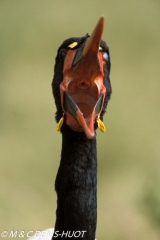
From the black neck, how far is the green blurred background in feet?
5.13

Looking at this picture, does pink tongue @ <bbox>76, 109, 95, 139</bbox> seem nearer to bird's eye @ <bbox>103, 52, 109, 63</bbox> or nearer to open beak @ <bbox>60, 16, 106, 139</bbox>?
open beak @ <bbox>60, 16, 106, 139</bbox>

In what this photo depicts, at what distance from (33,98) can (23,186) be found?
0.85 meters

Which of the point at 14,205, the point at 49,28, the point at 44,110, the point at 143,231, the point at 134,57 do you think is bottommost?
the point at 143,231

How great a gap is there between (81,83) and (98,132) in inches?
89.2

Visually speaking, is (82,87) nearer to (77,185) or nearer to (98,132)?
(77,185)

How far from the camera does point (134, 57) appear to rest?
4.29 metres

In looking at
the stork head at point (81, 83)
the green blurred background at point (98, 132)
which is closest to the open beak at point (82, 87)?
the stork head at point (81, 83)

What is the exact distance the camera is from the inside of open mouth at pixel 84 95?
1400 mm

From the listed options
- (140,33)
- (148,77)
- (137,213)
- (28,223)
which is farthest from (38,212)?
(140,33)

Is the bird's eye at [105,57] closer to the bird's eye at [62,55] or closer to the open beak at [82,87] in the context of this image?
the open beak at [82,87]

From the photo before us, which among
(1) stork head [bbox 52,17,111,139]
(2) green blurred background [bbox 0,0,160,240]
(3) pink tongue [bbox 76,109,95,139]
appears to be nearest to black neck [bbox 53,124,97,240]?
(1) stork head [bbox 52,17,111,139]

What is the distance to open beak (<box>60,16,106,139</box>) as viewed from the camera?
4.27 feet

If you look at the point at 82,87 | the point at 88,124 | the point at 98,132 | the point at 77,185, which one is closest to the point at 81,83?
the point at 82,87

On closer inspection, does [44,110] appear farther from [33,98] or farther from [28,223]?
[28,223]
